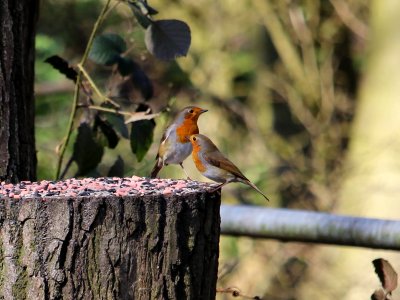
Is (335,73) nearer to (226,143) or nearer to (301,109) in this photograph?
(301,109)

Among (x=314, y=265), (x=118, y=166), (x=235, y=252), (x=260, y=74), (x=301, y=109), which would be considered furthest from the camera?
(x=260, y=74)

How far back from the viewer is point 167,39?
3186mm

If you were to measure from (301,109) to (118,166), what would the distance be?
17.5 feet

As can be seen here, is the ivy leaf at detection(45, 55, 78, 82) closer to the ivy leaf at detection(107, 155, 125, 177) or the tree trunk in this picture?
the tree trunk

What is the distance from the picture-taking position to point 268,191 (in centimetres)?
750

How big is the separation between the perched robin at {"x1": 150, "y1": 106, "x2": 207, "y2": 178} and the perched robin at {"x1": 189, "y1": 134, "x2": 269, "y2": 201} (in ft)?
0.58

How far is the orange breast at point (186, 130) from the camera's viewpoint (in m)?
3.21

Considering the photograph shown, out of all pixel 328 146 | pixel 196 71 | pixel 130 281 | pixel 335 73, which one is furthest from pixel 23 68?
pixel 335 73

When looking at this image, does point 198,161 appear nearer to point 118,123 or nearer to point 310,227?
point 310,227

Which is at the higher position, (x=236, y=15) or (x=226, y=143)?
(x=236, y=15)

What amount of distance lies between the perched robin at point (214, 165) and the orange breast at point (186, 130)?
226 mm

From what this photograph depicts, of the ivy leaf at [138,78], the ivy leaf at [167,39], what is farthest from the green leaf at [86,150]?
the ivy leaf at [167,39]

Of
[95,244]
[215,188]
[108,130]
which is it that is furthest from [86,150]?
[95,244]

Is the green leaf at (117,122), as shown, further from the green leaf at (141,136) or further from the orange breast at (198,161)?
the orange breast at (198,161)
